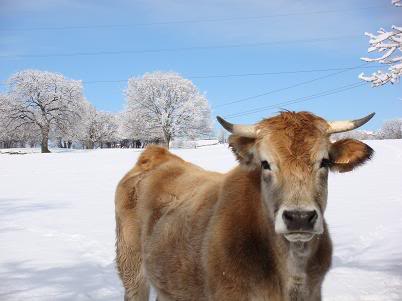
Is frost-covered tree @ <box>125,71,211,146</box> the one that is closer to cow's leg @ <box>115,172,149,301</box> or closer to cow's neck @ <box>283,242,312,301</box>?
cow's leg @ <box>115,172,149,301</box>

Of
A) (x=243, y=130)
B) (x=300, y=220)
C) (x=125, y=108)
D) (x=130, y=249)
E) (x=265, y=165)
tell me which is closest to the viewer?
(x=300, y=220)

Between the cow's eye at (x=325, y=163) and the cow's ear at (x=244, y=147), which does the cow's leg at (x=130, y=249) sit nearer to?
the cow's ear at (x=244, y=147)

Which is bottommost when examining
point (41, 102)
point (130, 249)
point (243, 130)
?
point (130, 249)

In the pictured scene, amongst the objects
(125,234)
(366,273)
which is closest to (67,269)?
(125,234)

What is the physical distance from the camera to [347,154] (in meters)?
3.76

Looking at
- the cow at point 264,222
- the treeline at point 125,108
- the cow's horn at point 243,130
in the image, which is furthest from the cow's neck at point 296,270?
the treeline at point 125,108

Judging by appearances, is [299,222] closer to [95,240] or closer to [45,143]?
[95,240]

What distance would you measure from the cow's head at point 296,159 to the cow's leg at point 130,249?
221 centimetres

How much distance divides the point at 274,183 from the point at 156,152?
319 centimetres

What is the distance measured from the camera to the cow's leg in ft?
17.7

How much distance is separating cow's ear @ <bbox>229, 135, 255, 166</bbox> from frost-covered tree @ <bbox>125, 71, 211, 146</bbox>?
2345 inches

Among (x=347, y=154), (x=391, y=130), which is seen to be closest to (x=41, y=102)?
(x=347, y=154)

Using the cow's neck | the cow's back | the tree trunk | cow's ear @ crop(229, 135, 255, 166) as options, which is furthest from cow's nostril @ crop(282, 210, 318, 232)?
the tree trunk

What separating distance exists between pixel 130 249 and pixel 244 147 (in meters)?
2.45
